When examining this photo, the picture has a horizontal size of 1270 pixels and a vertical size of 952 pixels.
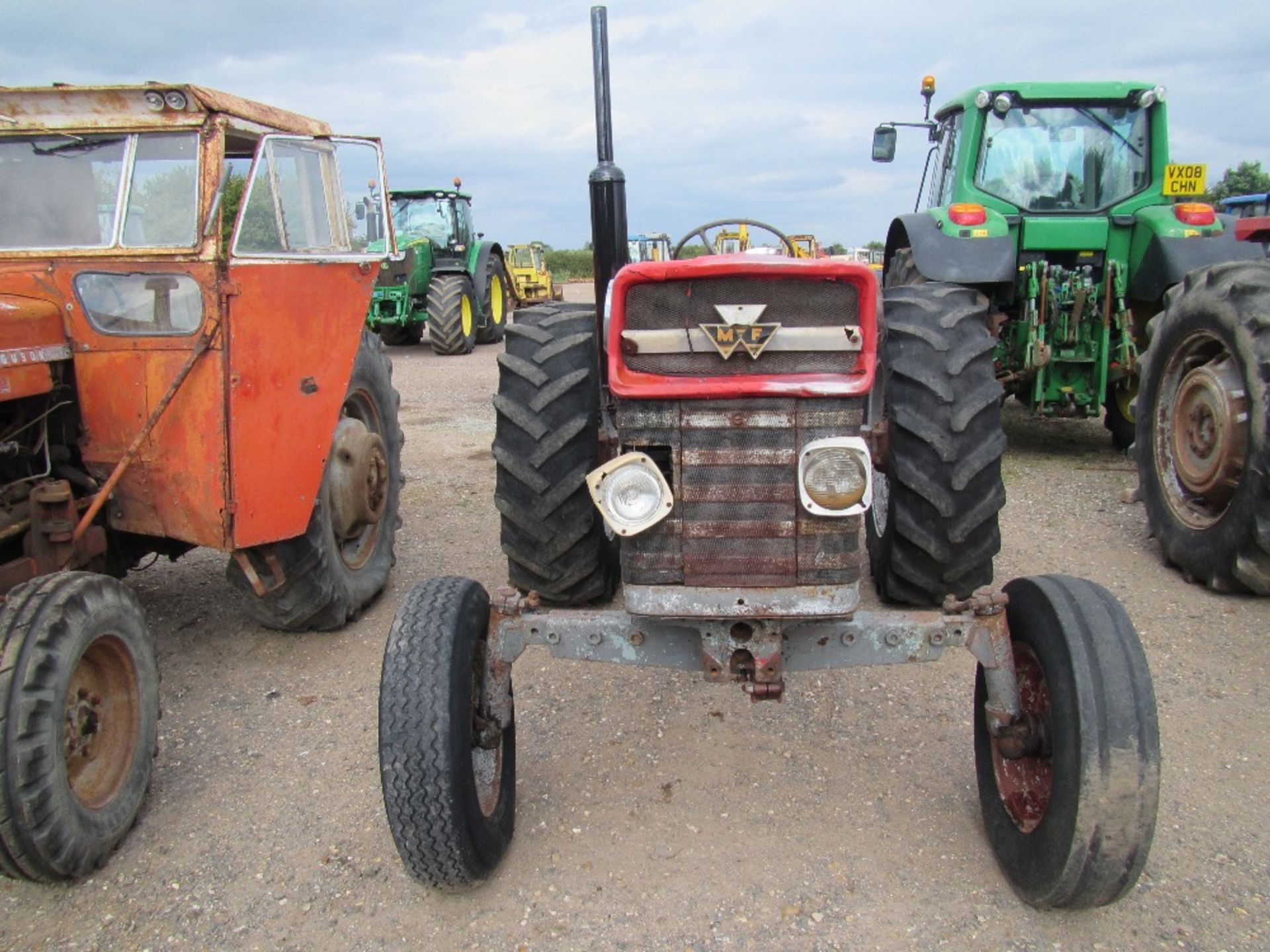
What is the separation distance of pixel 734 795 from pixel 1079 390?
15.3 ft

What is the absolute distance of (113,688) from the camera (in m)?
2.93

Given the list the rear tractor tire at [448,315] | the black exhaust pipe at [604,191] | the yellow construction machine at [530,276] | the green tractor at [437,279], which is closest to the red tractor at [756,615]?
the black exhaust pipe at [604,191]

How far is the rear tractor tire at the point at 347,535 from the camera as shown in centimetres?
388

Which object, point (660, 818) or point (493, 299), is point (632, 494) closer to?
point (660, 818)

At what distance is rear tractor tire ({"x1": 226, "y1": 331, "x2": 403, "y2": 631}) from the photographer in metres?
3.88

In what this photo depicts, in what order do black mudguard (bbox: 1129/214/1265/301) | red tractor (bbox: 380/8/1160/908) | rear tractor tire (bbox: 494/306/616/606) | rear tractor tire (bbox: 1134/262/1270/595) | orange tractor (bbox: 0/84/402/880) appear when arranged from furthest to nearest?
black mudguard (bbox: 1129/214/1265/301) < rear tractor tire (bbox: 1134/262/1270/595) < rear tractor tire (bbox: 494/306/616/606) < orange tractor (bbox: 0/84/402/880) < red tractor (bbox: 380/8/1160/908)

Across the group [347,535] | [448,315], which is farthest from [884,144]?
[448,315]

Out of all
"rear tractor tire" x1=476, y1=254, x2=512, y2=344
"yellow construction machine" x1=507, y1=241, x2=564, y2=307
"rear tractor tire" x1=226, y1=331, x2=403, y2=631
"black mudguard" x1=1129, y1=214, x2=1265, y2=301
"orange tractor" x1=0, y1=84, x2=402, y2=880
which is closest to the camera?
"orange tractor" x1=0, y1=84, x2=402, y2=880

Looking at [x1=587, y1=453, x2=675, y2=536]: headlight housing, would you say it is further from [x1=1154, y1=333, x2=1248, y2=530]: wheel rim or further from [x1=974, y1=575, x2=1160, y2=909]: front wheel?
[x1=1154, y1=333, x2=1248, y2=530]: wheel rim

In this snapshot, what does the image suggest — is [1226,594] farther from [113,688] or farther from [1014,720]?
[113,688]

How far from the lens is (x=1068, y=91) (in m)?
6.44

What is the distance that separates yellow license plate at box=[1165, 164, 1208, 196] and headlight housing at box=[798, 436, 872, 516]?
4860mm

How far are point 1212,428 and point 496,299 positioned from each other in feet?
43.6

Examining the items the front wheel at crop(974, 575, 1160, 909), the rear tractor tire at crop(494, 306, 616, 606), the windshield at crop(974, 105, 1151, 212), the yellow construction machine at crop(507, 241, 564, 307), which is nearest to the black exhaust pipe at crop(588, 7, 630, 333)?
the rear tractor tire at crop(494, 306, 616, 606)
